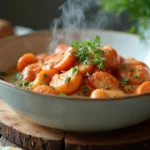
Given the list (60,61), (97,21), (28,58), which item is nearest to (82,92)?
(60,61)

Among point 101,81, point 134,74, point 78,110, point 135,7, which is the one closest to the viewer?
point 78,110

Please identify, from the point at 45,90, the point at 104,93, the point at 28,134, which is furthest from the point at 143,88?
the point at 28,134

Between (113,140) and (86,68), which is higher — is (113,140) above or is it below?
below

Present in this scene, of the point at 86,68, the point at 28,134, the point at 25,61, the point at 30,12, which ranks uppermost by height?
the point at 86,68

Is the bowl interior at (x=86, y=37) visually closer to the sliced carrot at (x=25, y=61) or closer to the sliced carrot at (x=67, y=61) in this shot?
the sliced carrot at (x=25, y=61)

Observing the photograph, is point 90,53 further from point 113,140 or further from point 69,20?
point 69,20

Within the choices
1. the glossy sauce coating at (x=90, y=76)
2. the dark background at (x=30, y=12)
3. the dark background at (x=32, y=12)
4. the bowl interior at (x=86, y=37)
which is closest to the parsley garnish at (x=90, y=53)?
the glossy sauce coating at (x=90, y=76)

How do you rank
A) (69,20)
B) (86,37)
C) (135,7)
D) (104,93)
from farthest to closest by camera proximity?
(135,7) < (86,37) < (69,20) < (104,93)
